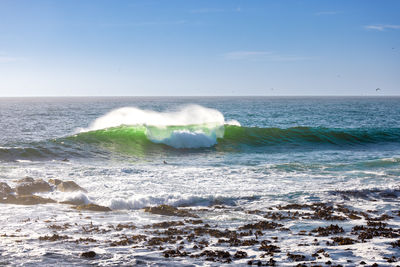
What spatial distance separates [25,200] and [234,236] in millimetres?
6341

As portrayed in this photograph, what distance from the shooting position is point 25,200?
35.0 feet

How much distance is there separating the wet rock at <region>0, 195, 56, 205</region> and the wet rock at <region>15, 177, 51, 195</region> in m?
0.62

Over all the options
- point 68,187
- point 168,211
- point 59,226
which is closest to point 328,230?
point 168,211

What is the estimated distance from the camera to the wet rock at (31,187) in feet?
38.0

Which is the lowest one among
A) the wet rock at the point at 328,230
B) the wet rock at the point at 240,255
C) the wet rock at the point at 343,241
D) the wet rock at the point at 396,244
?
the wet rock at the point at 328,230

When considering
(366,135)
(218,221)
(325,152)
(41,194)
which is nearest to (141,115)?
(325,152)

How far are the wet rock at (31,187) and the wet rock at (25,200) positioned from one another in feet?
2.04

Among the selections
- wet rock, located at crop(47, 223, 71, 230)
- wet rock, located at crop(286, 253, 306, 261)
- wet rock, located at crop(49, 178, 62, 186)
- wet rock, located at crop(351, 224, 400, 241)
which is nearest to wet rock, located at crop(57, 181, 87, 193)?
wet rock, located at crop(49, 178, 62, 186)

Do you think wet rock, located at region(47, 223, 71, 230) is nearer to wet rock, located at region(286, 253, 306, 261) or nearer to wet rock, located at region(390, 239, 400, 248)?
wet rock, located at region(286, 253, 306, 261)

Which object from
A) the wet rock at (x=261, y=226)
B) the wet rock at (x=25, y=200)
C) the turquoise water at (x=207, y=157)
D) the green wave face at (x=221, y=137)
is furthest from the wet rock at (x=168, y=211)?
the green wave face at (x=221, y=137)

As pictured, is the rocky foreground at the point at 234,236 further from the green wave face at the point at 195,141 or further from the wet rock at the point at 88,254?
the green wave face at the point at 195,141

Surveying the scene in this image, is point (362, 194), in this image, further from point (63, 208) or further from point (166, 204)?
point (63, 208)

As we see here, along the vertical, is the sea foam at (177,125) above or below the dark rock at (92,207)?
above

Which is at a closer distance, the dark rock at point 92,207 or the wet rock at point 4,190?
the dark rock at point 92,207
